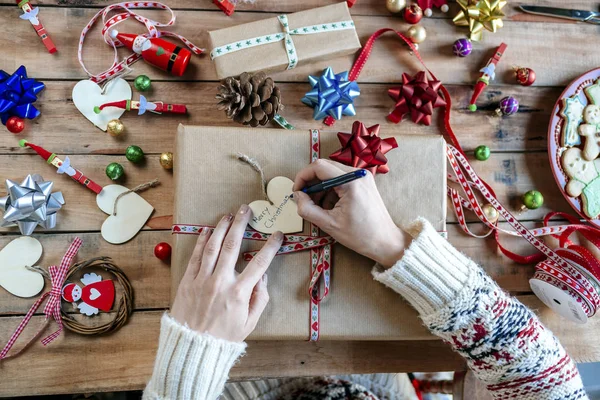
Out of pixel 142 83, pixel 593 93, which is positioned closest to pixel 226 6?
pixel 142 83

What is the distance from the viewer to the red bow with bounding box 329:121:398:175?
106cm

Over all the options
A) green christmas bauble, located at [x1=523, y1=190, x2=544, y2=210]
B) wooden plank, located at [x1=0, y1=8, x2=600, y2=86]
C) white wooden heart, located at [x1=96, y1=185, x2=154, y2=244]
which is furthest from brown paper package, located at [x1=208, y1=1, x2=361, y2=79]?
green christmas bauble, located at [x1=523, y1=190, x2=544, y2=210]

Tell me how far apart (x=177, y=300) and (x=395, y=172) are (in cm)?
56

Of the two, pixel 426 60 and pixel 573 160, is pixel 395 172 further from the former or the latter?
pixel 573 160

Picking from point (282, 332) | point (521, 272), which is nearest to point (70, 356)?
point (282, 332)

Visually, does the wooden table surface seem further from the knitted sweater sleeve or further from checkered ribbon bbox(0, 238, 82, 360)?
the knitted sweater sleeve

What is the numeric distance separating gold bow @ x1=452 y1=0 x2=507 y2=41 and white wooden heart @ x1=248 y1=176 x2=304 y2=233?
27.1 inches

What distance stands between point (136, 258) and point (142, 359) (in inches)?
9.5

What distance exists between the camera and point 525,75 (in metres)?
Answer: 1.33

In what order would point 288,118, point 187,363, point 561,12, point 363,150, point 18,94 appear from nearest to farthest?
point 187,363 → point 363,150 → point 18,94 → point 288,118 → point 561,12

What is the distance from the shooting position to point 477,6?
4.30ft

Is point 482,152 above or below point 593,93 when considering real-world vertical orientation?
below

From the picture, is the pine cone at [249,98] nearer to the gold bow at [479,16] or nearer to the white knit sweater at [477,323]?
the white knit sweater at [477,323]

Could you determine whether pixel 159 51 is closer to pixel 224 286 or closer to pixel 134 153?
pixel 134 153
